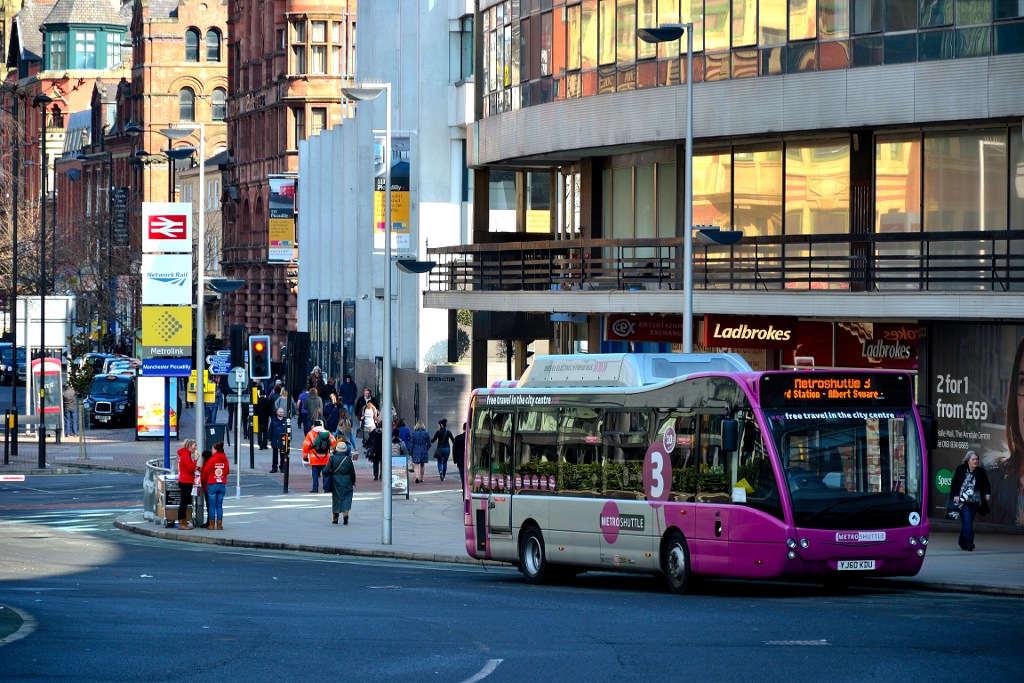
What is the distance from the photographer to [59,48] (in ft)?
545

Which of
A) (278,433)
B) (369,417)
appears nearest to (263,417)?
(369,417)

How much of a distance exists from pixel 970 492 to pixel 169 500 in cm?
1498

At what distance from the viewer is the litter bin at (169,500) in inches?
1299

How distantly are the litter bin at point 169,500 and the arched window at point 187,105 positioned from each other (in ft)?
323

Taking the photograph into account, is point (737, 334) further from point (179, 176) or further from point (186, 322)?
point (179, 176)

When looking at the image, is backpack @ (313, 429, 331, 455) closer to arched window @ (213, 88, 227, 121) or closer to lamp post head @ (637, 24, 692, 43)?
lamp post head @ (637, 24, 692, 43)

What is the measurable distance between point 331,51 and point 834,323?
59.8m

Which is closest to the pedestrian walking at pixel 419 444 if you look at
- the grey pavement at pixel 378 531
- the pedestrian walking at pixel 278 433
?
the grey pavement at pixel 378 531

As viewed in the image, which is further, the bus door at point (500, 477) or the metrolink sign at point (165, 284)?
the metrolink sign at point (165, 284)

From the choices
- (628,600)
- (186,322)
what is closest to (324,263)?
(186,322)

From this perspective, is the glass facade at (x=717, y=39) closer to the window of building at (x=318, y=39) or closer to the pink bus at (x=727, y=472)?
the pink bus at (x=727, y=472)

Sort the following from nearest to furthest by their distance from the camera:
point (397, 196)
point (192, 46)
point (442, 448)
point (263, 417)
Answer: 1. point (442, 448)
2. point (263, 417)
3. point (397, 196)
4. point (192, 46)

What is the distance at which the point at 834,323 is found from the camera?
1286 inches

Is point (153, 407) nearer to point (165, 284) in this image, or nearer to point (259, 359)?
point (259, 359)
